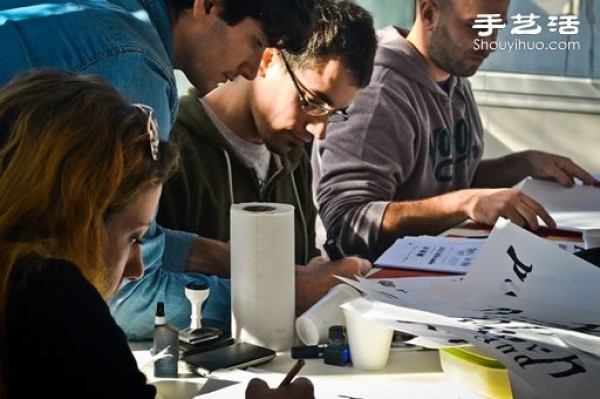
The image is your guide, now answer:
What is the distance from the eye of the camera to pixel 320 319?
1.59 meters

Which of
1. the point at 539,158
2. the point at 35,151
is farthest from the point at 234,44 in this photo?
the point at 539,158

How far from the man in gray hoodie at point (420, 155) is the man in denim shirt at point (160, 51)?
65 centimetres

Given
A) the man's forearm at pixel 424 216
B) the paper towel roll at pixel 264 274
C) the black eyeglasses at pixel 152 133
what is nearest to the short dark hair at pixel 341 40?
the man's forearm at pixel 424 216

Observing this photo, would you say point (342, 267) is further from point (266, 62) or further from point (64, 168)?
point (64, 168)

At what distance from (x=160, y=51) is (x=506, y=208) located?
1109mm

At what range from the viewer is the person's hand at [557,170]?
276 cm

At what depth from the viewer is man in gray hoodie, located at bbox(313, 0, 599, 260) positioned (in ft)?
8.07

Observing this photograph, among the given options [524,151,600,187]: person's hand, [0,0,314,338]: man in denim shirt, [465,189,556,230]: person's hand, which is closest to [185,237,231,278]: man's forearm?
[0,0,314,338]: man in denim shirt

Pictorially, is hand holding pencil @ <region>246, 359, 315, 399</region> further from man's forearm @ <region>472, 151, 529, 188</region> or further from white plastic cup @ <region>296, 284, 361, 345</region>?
man's forearm @ <region>472, 151, 529, 188</region>

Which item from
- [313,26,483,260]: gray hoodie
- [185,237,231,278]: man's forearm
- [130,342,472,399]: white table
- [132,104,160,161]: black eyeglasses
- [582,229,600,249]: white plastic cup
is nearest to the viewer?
[132,104,160,161]: black eyeglasses

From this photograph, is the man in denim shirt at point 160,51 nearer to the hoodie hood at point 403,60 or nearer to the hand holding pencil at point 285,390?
the hand holding pencil at point 285,390

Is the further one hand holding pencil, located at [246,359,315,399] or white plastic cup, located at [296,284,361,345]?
white plastic cup, located at [296,284,361,345]

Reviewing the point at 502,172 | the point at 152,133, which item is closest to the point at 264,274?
the point at 152,133

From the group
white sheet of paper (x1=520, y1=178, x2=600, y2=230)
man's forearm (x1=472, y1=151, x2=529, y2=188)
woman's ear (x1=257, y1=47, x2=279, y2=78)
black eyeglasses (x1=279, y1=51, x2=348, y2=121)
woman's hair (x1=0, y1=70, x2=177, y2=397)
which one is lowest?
man's forearm (x1=472, y1=151, x2=529, y2=188)
